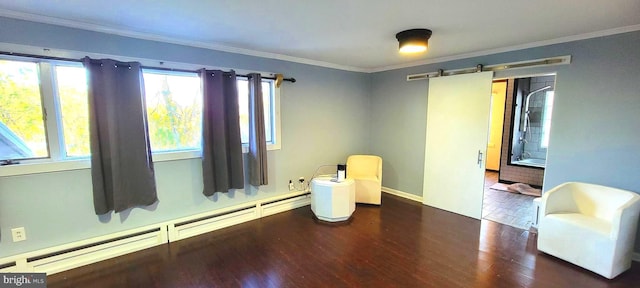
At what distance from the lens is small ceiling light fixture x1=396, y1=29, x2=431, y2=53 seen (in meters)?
2.56

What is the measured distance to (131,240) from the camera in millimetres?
2787

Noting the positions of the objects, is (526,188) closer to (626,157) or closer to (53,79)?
(626,157)

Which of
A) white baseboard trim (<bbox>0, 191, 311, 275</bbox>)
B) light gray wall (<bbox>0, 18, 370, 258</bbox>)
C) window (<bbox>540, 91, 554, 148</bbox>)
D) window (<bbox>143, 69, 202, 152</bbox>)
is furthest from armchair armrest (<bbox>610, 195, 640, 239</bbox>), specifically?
window (<bbox>143, 69, 202, 152</bbox>)

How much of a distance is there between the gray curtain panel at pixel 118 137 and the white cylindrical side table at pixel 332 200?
1897 mm

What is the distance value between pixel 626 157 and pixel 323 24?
10.3 ft

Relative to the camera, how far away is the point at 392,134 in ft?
15.5

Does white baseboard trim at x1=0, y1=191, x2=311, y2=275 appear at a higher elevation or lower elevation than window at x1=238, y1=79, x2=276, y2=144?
lower

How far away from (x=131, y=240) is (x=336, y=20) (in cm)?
290

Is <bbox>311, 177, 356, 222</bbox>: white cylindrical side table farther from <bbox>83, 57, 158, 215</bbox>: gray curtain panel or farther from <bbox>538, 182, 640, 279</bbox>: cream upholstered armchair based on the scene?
<bbox>538, 182, 640, 279</bbox>: cream upholstered armchair

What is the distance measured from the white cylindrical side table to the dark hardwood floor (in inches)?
6.1

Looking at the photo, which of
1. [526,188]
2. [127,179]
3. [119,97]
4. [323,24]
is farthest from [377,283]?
[526,188]

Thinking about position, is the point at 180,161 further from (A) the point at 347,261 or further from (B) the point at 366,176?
(B) the point at 366,176

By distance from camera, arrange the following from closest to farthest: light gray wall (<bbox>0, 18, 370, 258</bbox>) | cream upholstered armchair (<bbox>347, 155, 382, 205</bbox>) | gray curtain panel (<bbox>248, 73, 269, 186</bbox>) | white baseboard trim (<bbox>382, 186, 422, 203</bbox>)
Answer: light gray wall (<bbox>0, 18, 370, 258</bbox>), gray curtain panel (<bbox>248, 73, 269, 186</bbox>), cream upholstered armchair (<bbox>347, 155, 382, 205</bbox>), white baseboard trim (<bbox>382, 186, 422, 203</bbox>)

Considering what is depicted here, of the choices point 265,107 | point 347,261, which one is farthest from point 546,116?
point 265,107
